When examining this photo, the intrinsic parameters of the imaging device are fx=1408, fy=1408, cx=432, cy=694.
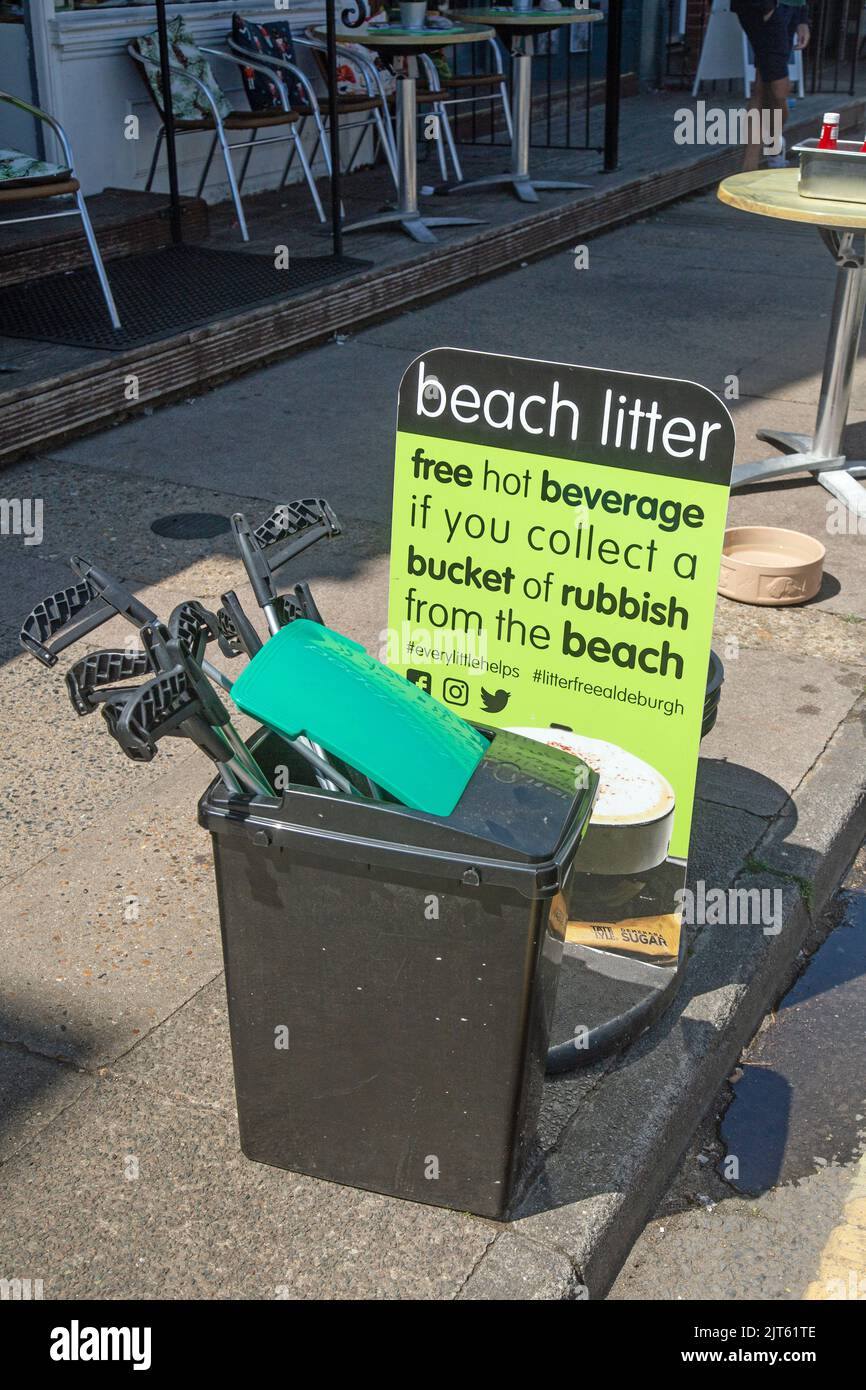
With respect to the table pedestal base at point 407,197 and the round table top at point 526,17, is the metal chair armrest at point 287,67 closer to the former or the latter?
the table pedestal base at point 407,197

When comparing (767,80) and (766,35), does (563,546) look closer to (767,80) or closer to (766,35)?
(766,35)

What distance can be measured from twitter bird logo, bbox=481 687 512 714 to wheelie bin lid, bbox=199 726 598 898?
851 millimetres

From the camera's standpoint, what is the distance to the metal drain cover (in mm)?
5086

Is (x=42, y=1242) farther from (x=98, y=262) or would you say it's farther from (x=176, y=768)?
(x=98, y=262)

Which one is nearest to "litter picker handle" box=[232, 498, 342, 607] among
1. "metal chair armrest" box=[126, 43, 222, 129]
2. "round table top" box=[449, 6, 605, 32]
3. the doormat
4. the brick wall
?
the doormat

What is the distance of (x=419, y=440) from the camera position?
9.45ft

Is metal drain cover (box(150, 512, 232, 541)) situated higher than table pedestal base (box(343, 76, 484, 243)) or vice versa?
table pedestal base (box(343, 76, 484, 243))

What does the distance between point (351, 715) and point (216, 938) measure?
4.01 feet

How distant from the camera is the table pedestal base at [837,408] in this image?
5.36 m

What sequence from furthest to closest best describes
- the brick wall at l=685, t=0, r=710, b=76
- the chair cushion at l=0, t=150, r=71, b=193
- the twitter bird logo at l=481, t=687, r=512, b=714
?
the brick wall at l=685, t=0, r=710, b=76, the chair cushion at l=0, t=150, r=71, b=193, the twitter bird logo at l=481, t=687, r=512, b=714

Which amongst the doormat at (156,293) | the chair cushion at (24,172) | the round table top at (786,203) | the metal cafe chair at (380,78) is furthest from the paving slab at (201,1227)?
the metal cafe chair at (380,78)

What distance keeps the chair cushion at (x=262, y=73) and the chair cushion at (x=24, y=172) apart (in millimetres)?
2790

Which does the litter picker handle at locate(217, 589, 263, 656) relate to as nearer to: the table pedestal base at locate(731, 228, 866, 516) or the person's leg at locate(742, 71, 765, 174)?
the table pedestal base at locate(731, 228, 866, 516)
